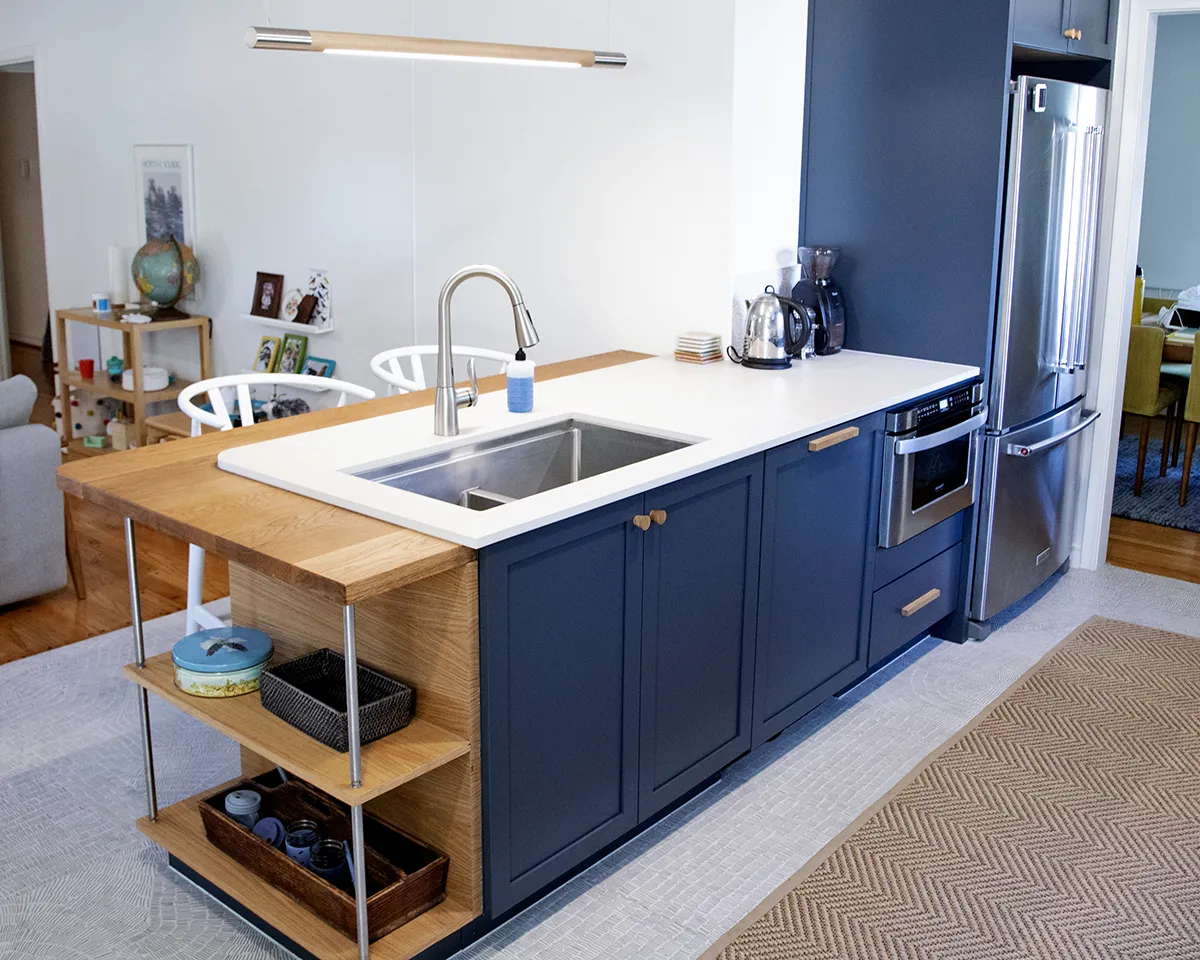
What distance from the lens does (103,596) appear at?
4.06 m

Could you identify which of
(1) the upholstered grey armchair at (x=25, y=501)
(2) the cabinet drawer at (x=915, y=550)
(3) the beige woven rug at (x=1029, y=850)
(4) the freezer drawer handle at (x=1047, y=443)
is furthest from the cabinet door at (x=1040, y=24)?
(1) the upholstered grey armchair at (x=25, y=501)

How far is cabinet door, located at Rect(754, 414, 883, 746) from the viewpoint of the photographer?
286cm

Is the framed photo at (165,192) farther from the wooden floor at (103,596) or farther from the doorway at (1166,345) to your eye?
the doorway at (1166,345)

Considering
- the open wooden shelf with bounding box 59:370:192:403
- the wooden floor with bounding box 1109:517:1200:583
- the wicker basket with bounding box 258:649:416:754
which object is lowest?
the wooden floor with bounding box 1109:517:1200:583

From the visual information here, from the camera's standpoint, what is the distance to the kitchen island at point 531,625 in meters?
2.11

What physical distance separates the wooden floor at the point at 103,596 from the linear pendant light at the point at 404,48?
6.04 feet

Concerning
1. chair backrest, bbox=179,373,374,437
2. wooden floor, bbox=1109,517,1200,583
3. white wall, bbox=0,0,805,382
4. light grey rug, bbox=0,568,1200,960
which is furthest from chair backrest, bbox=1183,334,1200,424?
chair backrest, bbox=179,373,374,437

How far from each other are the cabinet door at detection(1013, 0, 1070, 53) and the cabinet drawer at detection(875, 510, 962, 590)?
1.37 m

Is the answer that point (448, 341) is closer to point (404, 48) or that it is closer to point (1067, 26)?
point (404, 48)

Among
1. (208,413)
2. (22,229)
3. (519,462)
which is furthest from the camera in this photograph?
(22,229)

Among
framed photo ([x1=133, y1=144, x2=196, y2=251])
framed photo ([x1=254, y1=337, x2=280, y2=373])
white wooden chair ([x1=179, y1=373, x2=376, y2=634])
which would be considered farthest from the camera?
framed photo ([x1=133, y1=144, x2=196, y2=251])

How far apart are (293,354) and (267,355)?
206 millimetres

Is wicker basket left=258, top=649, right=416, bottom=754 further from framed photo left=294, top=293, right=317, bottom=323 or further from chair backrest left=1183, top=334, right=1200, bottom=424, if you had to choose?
chair backrest left=1183, top=334, right=1200, bottom=424

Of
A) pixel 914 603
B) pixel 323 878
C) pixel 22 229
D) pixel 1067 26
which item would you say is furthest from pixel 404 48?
pixel 22 229
